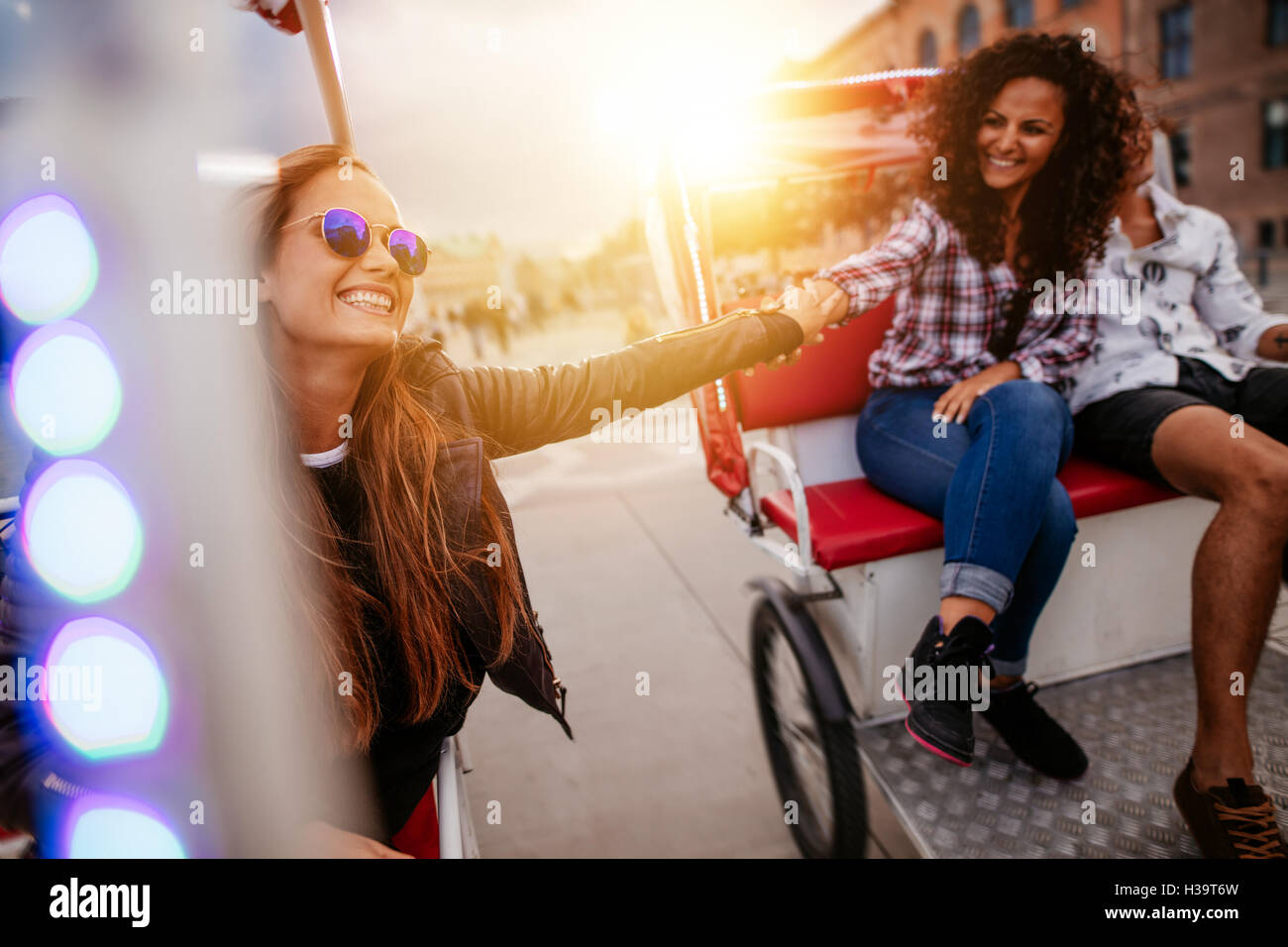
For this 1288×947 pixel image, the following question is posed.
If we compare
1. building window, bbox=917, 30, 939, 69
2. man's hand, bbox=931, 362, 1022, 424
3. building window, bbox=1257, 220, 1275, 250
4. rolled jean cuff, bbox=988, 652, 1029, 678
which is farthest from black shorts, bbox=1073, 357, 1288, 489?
building window, bbox=917, 30, 939, 69

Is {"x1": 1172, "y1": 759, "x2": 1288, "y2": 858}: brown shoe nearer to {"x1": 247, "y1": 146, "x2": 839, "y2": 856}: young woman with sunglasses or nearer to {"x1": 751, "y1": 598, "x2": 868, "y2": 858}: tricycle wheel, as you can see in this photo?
{"x1": 751, "y1": 598, "x2": 868, "y2": 858}: tricycle wheel

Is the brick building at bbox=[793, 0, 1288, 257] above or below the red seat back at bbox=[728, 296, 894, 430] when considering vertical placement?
above

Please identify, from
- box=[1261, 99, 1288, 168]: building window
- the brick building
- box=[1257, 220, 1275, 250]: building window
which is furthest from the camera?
box=[1257, 220, 1275, 250]: building window

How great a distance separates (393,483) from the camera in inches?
Answer: 37.5

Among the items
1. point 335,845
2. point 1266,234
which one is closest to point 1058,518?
point 335,845

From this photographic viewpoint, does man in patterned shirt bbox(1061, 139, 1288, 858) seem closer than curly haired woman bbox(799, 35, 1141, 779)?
Yes

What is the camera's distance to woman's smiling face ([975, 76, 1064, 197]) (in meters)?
1.61

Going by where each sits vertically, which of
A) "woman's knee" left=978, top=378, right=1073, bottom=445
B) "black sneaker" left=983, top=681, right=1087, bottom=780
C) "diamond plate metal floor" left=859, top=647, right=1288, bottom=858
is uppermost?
"woman's knee" left=978, top=378, right=1073, bottom=445

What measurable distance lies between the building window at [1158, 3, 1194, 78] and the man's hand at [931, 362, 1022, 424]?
62.0ft

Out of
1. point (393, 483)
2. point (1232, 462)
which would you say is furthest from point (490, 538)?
point (1232, 462)

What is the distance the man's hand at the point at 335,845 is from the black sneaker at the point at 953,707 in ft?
3.01

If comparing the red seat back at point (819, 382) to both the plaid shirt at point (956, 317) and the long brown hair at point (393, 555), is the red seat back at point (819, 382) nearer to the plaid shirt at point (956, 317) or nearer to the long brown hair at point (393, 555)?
the plaid shirt at point (956, 317)

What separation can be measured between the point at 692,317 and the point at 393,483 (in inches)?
32.1

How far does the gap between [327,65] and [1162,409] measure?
179cm
